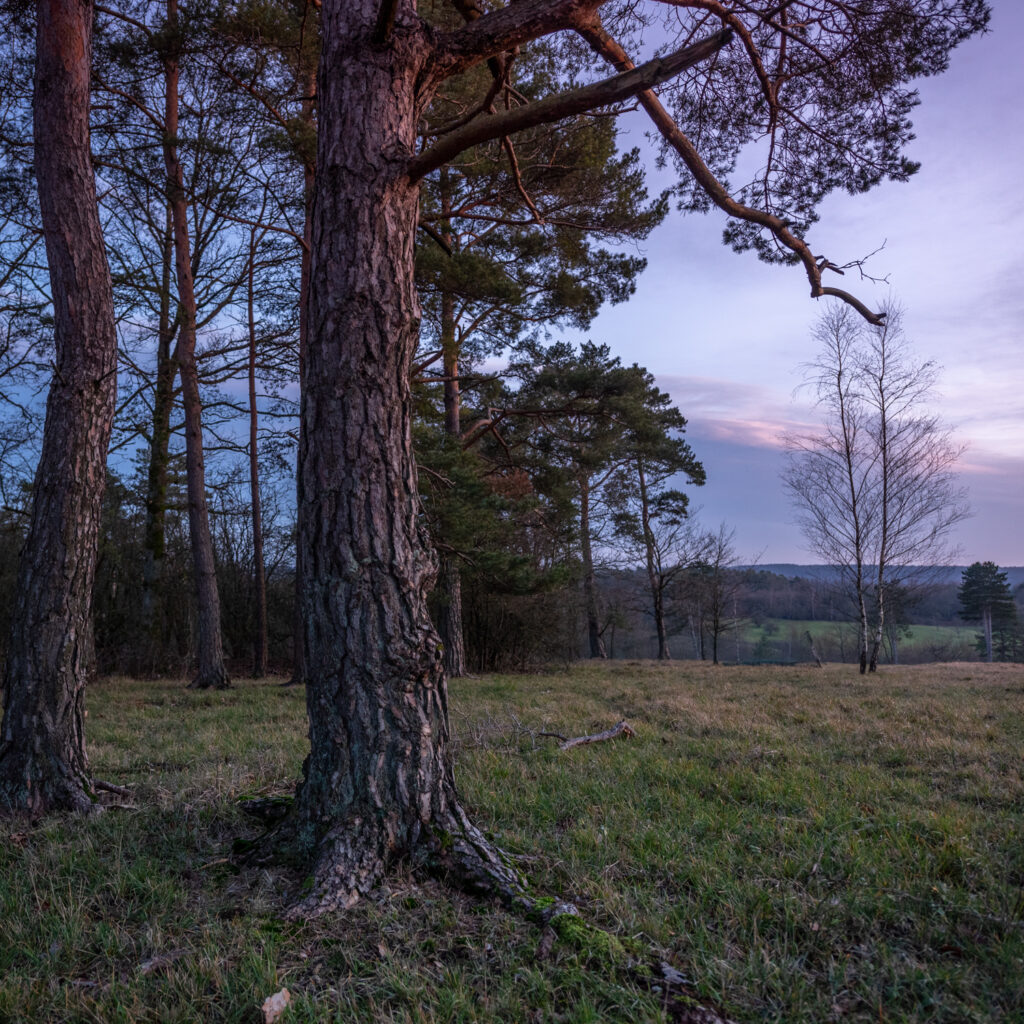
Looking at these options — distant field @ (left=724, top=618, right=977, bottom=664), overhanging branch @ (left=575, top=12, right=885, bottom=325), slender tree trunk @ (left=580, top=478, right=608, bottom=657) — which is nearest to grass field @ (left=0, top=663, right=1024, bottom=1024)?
overhanging branch @ (left=575, top=12, right=885, bottom=325)

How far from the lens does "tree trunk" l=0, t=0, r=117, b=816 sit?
152 inches

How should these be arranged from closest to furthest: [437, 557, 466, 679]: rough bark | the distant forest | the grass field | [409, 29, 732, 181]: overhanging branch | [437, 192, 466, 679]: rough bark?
the grass field < [409, 29, 732, 181]: overhanging branch < [437, 192, 466, 679]: rough bark < [437, 557, 466, 679]: rough bark < the distant forest

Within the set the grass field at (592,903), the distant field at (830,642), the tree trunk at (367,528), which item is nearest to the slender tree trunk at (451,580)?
the grass field at (592,903)

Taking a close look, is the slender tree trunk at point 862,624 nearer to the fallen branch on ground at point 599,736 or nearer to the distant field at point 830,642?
the fallen branch on ground at point 599,736

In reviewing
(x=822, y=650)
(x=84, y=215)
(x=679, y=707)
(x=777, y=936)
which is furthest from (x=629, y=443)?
(x=822, y=650)

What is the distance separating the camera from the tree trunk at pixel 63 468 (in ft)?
12.6

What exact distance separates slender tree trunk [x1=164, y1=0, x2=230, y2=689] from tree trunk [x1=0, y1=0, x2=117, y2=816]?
793cm

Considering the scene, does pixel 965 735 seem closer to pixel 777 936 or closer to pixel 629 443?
pixel 777 936

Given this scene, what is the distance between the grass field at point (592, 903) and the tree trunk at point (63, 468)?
489 mm

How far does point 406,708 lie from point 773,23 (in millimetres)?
5023

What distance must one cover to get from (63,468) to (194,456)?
8661mm

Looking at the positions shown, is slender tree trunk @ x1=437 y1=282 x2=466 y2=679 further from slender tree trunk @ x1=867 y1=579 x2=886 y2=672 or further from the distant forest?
the distant forest

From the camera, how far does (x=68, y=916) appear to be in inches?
96.6

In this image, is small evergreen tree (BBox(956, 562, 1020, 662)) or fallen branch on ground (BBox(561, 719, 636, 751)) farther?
small evergreen tree (BBox(956, 562, 1020, 662))
